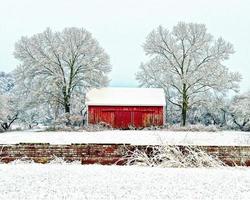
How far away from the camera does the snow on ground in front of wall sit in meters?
8.05

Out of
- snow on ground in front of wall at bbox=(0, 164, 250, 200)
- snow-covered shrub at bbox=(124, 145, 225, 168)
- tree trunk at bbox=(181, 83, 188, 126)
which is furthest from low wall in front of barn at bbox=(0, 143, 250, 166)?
tree trunk at bbox=(181, 83, 188, 126)

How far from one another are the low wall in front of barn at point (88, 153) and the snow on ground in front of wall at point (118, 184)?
5.13 feet

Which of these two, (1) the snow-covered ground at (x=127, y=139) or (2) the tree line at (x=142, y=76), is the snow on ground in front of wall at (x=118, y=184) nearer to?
(1) the snow-covered ground at (x=127, y=139)

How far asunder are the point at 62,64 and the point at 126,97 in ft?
23.2

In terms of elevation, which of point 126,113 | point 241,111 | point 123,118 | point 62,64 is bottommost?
point 123,118

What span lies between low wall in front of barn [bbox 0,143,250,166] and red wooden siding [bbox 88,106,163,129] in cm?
3124

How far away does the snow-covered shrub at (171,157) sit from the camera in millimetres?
12352

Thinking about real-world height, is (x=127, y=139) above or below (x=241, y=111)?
below

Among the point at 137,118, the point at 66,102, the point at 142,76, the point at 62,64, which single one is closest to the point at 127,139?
the point at 137,118

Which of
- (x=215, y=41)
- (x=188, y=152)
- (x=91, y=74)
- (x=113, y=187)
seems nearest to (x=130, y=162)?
(x=188, y=152)

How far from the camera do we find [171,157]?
12398mm

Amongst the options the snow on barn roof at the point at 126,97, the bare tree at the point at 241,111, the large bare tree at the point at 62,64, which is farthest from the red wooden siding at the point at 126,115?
the bare tree at the point at 241,111

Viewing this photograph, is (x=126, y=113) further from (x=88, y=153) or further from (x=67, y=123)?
(x=88, y=153)

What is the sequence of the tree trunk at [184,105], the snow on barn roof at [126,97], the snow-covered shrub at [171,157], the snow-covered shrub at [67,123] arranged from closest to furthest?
1. the snow-covered shrub at [171,157]
2. the snow-covered shrub at [67,123]
3. the snow on barn roof at [126,97]
4. the tree trunk at [184,105]
